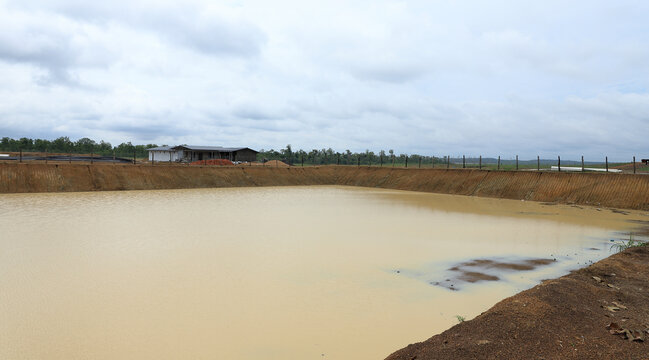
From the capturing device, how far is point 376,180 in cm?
5453

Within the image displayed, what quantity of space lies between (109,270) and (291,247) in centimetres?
601

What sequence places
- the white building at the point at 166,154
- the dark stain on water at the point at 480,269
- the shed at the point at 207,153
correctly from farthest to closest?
the white building at the point at 166,154, the shed at the point at 207,153, the dark stain on water at the point at 480,269

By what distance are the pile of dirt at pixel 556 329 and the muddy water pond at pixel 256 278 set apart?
1159mm

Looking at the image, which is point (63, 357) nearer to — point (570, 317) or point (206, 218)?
point (570, 317)

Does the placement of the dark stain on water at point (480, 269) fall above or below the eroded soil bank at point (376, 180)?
below

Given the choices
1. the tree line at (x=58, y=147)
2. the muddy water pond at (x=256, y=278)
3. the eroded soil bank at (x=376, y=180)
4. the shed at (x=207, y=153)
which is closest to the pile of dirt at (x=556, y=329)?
the muddy water pond at (x=256, y=278)

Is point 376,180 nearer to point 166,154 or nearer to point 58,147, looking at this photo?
point 166,154

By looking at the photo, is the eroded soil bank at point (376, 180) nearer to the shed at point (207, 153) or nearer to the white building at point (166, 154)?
the shed at point (207, 153)

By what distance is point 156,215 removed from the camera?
2359cm

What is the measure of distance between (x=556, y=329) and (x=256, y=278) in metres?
7.15

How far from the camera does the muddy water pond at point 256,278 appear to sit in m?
7.54

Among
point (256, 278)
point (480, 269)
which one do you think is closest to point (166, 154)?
point (256, 278)

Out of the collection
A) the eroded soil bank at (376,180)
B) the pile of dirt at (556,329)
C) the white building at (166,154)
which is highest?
the white building at (166,154)

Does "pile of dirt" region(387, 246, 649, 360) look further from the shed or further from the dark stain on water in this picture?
the shed
